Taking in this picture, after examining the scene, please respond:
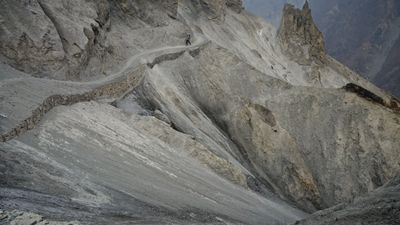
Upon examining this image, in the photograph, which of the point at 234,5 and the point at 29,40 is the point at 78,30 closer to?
the point at 29,40

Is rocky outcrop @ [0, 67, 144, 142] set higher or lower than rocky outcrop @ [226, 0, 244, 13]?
lower

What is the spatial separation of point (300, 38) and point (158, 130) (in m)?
71.2

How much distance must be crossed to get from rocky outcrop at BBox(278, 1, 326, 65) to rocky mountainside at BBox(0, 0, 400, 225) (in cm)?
4009

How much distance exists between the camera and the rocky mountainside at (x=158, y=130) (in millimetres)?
16375

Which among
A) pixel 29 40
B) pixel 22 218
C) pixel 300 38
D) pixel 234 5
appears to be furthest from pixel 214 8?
pixel 22 218

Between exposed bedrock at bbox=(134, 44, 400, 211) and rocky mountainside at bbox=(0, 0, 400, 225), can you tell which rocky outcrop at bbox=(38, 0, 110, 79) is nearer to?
rocky mountainside at bbox=(0, 0, 400, 225)

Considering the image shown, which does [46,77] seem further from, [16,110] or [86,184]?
[86,184]

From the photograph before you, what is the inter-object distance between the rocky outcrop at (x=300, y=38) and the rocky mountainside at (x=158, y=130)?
40.1m

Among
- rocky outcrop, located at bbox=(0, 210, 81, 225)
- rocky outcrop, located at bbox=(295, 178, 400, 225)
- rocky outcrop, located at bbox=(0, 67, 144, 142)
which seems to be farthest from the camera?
rocky outcrop, located at bbox=(0, 67, 144, 142)

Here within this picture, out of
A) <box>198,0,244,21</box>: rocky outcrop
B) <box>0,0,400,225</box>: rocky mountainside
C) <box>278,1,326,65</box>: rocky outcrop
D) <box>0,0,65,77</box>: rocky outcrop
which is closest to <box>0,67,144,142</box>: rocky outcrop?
<box>0,0,400,225</box>: rocky mountainside

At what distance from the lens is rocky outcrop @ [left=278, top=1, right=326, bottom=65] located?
89.1 meters

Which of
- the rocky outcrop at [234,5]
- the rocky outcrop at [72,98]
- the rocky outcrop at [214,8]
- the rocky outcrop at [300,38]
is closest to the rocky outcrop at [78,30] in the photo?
the rocky outcrop at [72,98]

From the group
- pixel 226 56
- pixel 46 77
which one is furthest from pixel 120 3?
pixel 46 77

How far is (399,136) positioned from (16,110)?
30.2 meters
